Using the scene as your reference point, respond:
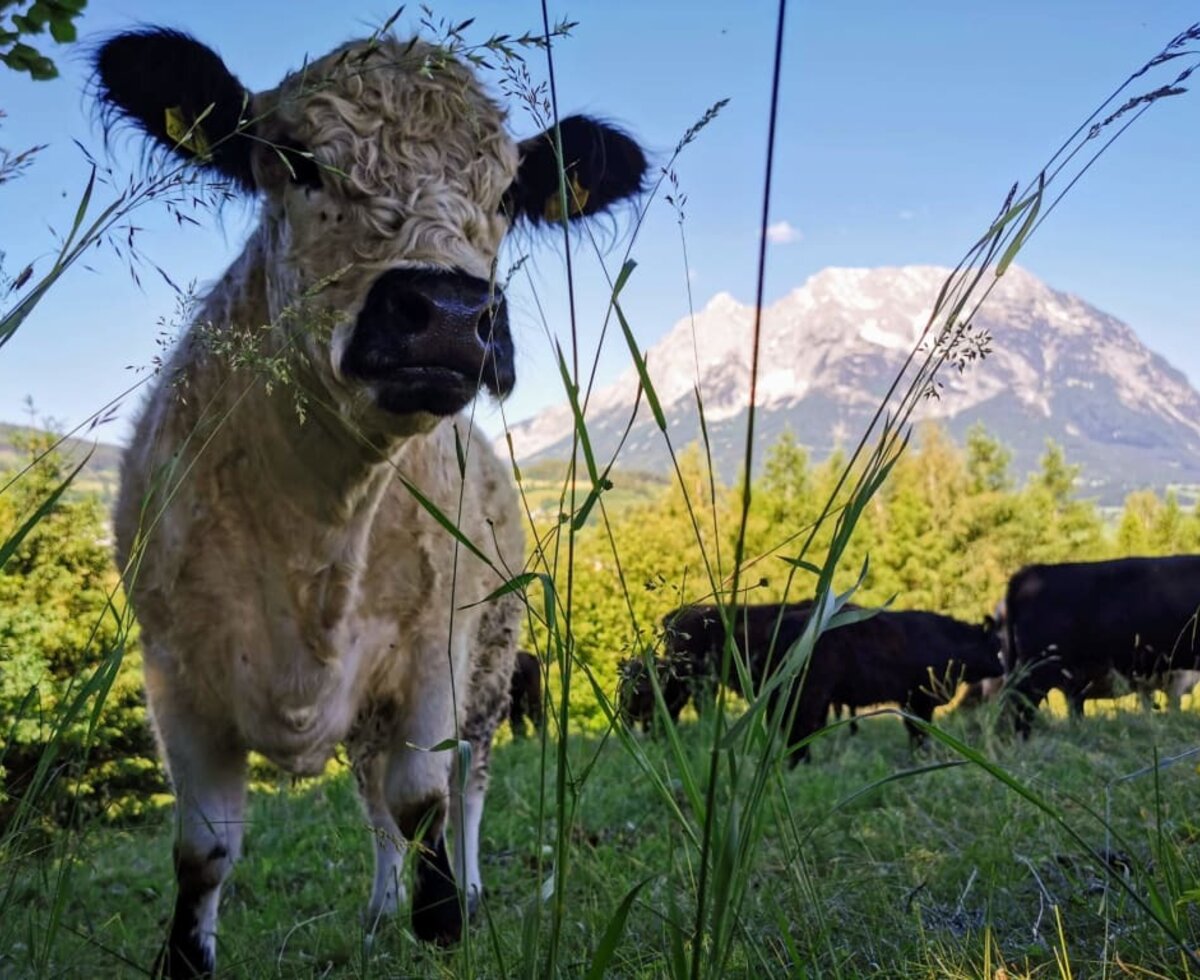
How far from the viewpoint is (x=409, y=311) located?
313cm

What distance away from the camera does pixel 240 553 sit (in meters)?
3.88

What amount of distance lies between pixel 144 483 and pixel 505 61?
269cm

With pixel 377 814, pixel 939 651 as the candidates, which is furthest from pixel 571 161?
pixel 939 651

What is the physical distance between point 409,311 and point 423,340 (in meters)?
0.15

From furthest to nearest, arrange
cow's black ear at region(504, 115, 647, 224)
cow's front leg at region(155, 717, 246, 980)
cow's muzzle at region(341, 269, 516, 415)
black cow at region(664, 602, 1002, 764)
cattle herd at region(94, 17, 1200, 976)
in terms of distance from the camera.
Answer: black cow at region(664, 602, 1002, 764) < cow's black ear at region(504, 115, 647, 224) < cow's front leg at region(155, 717, 246, 980) < cattle herd at region(94, 17, 1200, 976) < cow's muzzle at region(341, 269, 516, 415)

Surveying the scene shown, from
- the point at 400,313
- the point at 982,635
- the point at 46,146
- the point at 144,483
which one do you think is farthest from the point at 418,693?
the point at 982,635

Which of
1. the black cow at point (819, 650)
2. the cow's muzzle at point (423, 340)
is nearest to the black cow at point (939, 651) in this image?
the black cow at point (819, 650)

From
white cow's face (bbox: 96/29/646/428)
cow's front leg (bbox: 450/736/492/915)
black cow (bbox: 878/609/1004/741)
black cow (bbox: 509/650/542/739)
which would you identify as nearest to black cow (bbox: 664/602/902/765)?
black cow (bbox: 878/609/1004/741)

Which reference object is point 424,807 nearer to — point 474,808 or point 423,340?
point 474,808

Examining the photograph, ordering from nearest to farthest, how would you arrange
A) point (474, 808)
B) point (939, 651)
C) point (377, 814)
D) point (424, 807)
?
1. point (424, 807)
2. point (474, 808)
3. point (377, 814)
4. point (939, 651)

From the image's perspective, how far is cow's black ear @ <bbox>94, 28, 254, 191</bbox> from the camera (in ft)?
12.6

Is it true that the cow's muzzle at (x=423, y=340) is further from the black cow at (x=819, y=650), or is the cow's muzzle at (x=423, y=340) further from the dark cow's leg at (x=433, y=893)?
the black cow at (x=819, y=650)

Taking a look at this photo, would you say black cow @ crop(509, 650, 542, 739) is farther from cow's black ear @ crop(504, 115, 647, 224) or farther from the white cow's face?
the white cow's face

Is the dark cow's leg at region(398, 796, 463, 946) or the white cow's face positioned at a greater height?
the white cow's face
